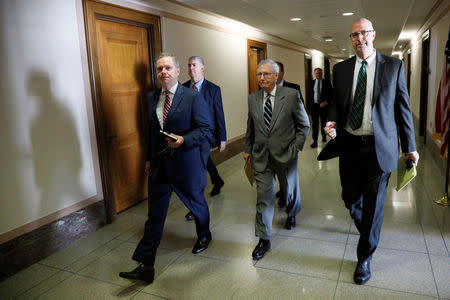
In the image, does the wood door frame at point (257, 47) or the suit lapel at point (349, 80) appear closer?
the suit lapel at point (349, 80)

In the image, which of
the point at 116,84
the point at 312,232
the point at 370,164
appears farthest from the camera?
the point at 116,84

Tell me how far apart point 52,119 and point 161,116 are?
1.10 meters

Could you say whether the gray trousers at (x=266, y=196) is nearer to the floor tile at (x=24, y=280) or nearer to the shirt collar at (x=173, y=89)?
the shirt collar at (x=173, y=89)

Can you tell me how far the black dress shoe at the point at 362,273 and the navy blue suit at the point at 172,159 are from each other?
1.33 metres

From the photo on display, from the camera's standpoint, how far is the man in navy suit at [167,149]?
258 centimetres

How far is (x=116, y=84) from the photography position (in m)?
3.94

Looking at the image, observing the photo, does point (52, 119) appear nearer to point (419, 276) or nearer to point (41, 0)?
point (41, 0)

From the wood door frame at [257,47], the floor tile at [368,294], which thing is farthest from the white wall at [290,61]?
the floor tile at [368,294]

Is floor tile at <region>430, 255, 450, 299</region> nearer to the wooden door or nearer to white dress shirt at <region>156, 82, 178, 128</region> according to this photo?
white dress shirt at <region>156, 82, 178, 128</region>

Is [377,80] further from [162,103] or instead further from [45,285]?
[45,285]

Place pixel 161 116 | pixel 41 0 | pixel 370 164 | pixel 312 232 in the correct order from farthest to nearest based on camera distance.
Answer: pixel 312 232
pixel 41 0
pixel 161 116
pixel 370 164

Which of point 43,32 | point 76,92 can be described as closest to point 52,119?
point 76,92

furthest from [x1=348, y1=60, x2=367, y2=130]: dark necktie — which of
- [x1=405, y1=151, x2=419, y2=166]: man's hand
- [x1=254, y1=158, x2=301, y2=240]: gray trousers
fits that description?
[x1=254, y1=158, x2=301, y2=240]: gray trousers

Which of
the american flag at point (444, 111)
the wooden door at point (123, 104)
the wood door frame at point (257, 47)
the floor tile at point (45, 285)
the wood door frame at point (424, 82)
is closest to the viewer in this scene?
the floor tile at point (45, 285)
